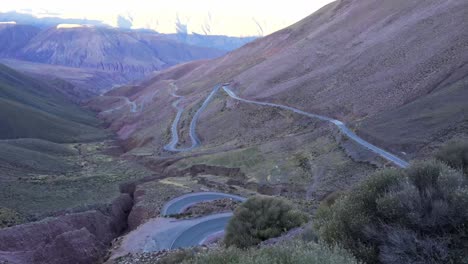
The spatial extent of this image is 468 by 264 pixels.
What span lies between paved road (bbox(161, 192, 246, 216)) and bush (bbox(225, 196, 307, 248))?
1289 centimetres

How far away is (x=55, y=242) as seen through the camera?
1025 inches

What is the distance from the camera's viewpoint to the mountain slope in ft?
258

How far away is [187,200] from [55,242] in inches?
429

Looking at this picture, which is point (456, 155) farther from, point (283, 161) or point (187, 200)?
point (283, 161)

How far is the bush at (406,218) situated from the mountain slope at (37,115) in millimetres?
73686

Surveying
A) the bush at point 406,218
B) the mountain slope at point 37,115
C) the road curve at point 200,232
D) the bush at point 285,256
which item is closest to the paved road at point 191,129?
the mountain slope at point 37,115

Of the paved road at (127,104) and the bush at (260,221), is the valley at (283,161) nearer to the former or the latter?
the bush at (260,221)

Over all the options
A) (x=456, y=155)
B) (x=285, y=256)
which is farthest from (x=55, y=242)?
(x=456, y=155)

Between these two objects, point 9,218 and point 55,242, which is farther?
point 9,218

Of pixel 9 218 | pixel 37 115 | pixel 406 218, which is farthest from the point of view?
pixel 37 115

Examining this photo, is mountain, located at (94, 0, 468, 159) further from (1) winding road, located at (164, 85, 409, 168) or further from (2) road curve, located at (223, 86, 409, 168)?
(1) winding road, located at (164, 85, 409, 168)

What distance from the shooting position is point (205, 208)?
99.3 feet

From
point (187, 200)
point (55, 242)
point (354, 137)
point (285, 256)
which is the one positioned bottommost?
point (354, 137)

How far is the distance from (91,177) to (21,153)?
13966 millimetres
